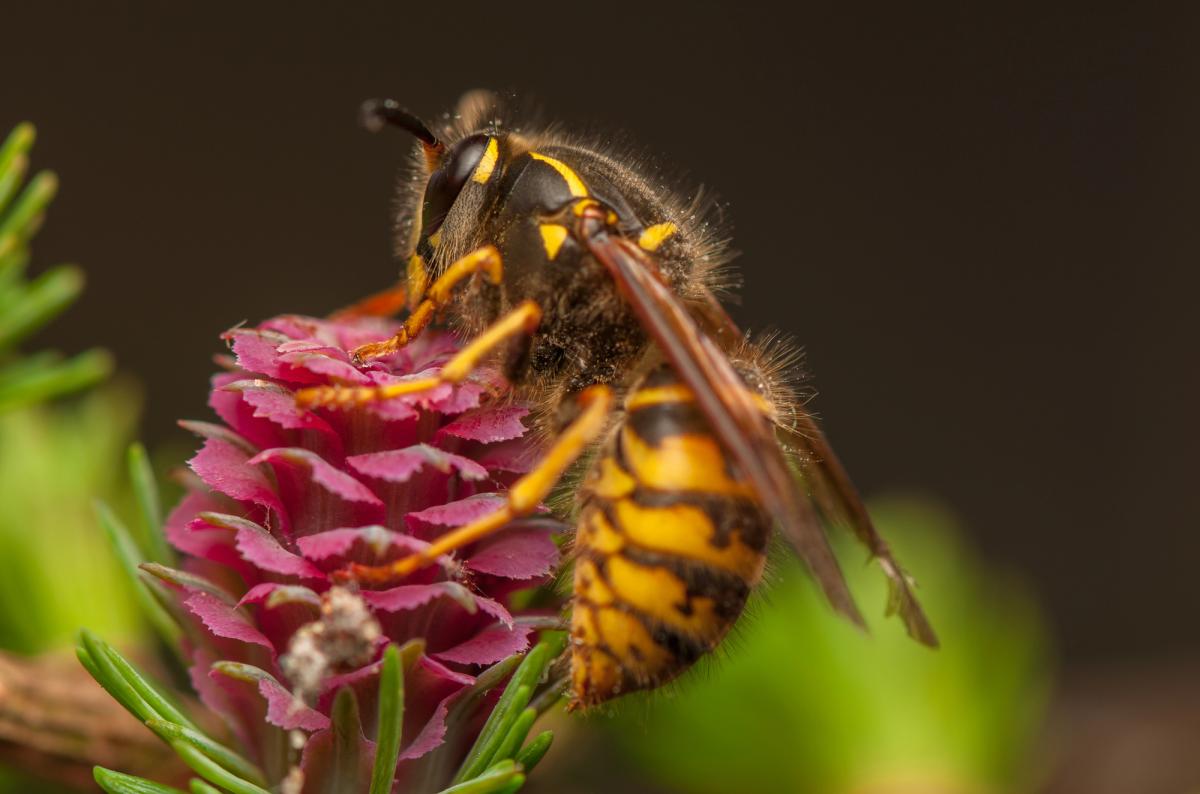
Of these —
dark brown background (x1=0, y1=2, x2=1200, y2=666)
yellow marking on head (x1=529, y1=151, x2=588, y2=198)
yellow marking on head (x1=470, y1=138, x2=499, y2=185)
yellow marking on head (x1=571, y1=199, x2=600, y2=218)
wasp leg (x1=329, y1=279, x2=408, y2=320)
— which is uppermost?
yellow marking on head (x1=470, y1=138, x2=499, y2=185)

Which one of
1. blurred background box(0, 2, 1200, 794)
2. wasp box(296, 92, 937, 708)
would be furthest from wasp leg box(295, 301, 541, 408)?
blurred background box(0, 2, 1200, 794)

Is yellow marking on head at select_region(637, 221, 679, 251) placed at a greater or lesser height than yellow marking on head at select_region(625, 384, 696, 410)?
greater

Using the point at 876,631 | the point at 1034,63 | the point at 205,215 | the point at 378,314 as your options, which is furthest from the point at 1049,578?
the point at 378,314

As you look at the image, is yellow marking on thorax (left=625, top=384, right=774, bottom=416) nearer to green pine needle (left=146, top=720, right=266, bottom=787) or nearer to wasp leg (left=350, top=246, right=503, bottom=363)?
wasp leg (left=350, top=246, right=503, bottom=363)

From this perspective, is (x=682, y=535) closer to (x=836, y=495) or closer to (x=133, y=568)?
(x=836, y=495)

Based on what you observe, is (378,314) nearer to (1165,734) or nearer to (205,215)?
(1165,734)
